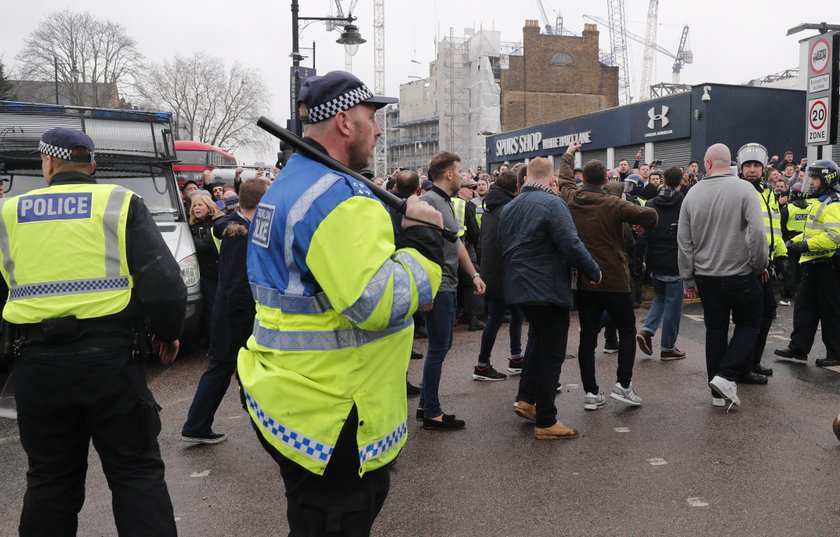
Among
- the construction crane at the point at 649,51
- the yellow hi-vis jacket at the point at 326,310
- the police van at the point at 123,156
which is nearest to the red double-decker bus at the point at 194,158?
the police van at the point at 123,156

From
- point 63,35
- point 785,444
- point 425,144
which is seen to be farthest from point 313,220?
point 425,144

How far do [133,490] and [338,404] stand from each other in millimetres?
1315

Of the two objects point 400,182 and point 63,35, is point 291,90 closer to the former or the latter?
point 400,182

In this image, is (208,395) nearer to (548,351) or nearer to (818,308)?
(548,351)

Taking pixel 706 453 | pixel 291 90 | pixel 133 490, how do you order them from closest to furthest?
pixel 133 490 < pixel 706 453 < pixel 291 90

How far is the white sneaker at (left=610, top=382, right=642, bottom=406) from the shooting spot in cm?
576

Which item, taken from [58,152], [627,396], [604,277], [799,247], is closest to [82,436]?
[58,152]

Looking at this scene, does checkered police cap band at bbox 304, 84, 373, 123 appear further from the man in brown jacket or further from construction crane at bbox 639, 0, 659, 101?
construction crane at bbox 639, 0, 659, 101

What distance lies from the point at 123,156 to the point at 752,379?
700cm

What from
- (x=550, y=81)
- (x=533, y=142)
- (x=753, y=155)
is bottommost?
(x=753, y=155)

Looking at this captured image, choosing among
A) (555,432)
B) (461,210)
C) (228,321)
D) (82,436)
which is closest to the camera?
(82,436)

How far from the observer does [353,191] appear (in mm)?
2119

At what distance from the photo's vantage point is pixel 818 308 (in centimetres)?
711

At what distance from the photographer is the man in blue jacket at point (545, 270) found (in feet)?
16.1
